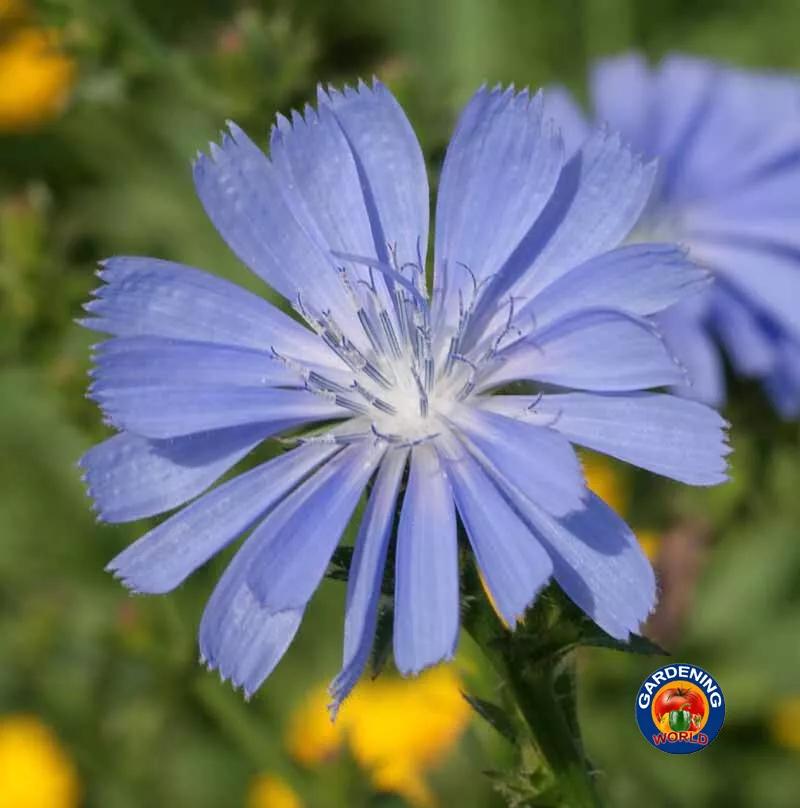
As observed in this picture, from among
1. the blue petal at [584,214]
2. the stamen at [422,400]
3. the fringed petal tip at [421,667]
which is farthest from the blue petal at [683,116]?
the fringed petal tip at [421,667]

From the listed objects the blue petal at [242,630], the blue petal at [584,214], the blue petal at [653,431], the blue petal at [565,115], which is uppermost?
the blue petal at [565,115]

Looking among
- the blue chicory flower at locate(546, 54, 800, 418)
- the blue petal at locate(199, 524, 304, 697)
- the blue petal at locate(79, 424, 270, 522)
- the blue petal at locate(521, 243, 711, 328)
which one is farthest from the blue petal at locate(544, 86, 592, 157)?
the blue petal at locate(199, 524, 304, 697)

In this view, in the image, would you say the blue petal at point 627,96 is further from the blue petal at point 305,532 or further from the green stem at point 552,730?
the green stem at point 552,730

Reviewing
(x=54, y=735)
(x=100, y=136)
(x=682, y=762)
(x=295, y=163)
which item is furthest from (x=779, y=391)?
(x=100, y=136)

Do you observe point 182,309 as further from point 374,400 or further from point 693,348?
point 693,348

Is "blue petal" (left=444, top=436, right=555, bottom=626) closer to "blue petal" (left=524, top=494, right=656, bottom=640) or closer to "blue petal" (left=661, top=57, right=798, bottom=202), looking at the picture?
"blue petal" (left=524, top=494, right=656, bottom=640)

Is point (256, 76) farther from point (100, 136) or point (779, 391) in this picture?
point (100, 136)

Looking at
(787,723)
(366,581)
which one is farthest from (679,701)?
(787,723)
